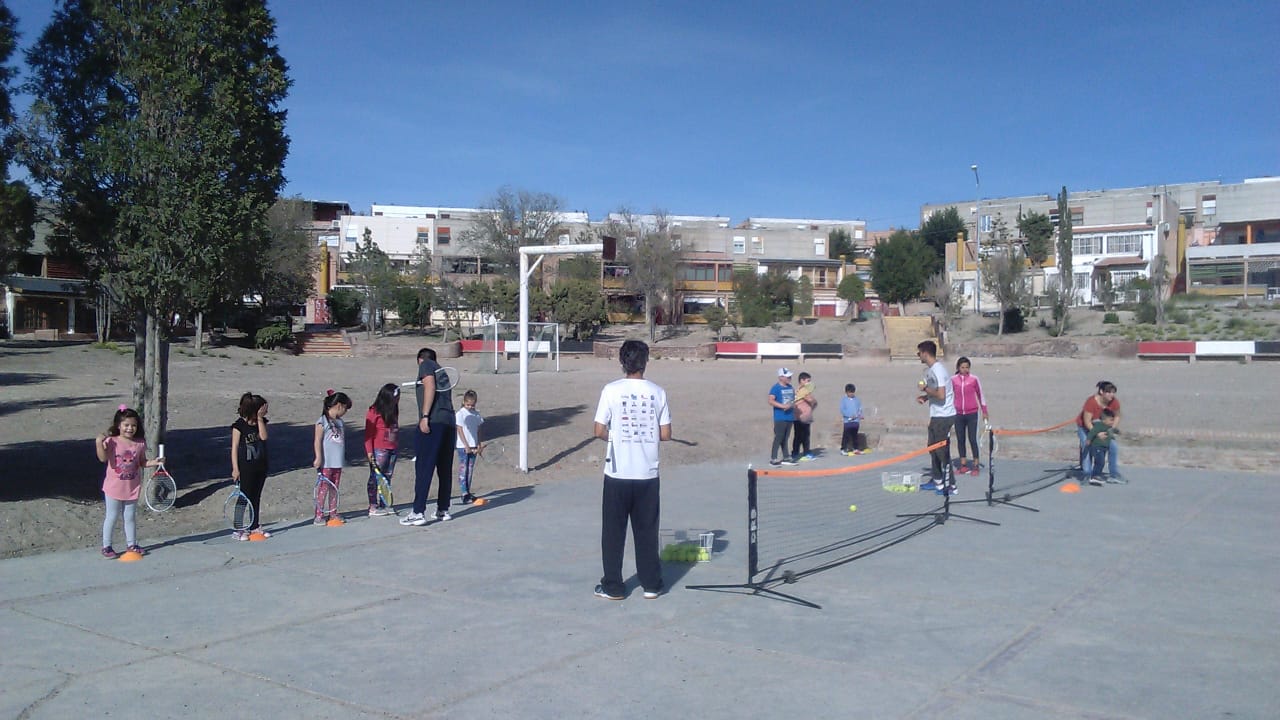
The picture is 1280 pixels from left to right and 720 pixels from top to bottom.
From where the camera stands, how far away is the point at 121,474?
8789 millimetres

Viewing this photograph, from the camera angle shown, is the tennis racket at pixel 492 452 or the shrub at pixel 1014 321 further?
the shrub at pixel 1014 321

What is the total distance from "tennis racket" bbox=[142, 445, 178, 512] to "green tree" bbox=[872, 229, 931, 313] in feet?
234

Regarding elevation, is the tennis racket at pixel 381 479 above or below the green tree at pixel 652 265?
below

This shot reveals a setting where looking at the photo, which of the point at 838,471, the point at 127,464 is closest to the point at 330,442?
the point at 127,464

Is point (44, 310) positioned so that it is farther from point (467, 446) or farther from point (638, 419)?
point (638, 419)

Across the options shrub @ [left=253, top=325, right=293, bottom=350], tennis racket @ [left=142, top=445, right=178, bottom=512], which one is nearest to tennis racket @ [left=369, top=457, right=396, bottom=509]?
tennis racket @ [left=142, top=445, right=178, bottom=512]

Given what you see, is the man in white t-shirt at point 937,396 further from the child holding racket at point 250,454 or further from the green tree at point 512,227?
the green tree at point 512,227

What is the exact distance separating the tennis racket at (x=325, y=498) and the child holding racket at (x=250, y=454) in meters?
0.74

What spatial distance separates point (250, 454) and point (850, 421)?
11326 mm

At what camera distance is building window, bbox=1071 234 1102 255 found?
7756 centimetres

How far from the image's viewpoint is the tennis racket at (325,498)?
10.6 metres

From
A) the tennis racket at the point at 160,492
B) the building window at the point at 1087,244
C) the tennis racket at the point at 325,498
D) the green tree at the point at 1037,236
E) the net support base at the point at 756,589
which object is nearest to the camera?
the net support base at the point at 756,589

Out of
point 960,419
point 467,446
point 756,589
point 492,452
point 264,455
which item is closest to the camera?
point 756,589

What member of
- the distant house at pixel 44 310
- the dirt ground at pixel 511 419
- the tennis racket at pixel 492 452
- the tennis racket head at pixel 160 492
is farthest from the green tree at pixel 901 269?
the tennis racket head at pixel 160 492
